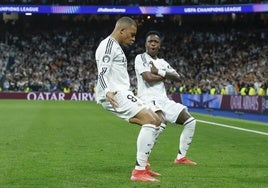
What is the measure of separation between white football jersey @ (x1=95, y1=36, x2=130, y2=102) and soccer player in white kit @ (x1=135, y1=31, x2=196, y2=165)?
1.64 meters

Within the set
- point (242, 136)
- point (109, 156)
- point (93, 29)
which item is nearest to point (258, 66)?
point (93, 29)

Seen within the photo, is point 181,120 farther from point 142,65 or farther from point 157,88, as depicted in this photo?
point 142,65

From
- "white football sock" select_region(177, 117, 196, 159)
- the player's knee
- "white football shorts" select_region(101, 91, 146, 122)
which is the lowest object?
"white football sock" select_region(177, 117, 196, 159)

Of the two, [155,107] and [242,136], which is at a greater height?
[155,107]

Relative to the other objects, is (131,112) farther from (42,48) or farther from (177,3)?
(42,48)

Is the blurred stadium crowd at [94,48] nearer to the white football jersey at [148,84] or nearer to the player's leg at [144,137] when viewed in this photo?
the white football jersey at [148,84]

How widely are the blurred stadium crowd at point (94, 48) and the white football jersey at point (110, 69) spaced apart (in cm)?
4034

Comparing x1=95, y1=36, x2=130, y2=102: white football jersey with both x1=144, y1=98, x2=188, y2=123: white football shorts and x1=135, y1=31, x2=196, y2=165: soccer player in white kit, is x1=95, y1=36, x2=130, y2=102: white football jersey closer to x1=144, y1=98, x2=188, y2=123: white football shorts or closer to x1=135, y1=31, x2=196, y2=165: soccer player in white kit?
x1=135, y1=31, x2=196, y2=165: soccer player in white kit

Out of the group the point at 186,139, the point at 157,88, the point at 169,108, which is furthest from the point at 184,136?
the point at 157,88

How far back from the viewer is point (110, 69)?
8.25 metres

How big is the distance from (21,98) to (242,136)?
3810cm

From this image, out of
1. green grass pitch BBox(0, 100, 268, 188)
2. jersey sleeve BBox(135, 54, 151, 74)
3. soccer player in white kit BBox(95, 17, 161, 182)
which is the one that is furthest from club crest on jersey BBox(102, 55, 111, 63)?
jersey sleeve BBox(135, 54, 151, 74)

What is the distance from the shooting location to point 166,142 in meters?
14.9

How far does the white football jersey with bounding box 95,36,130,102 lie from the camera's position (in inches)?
318
